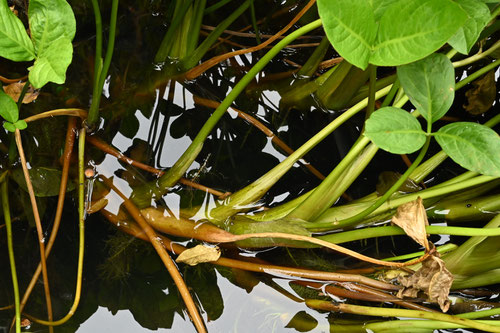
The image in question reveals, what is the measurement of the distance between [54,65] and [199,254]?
1.32 ft

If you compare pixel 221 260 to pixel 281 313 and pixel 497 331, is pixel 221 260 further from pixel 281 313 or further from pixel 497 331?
pixel 497 331

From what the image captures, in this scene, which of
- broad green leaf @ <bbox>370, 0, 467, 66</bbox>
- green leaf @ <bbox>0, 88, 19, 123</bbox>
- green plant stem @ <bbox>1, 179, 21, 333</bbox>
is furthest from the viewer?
green plant stem @ <bbox>1, 179, 21, 333</bbox>

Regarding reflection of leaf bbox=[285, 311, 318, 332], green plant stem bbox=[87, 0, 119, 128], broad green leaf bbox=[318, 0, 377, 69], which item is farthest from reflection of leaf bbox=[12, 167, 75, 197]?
broad green leaf bbox=[318, 0, 377, 69]

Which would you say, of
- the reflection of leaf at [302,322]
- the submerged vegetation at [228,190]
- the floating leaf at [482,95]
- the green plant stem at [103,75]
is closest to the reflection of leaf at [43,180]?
the submerged vegetation at [228,190]

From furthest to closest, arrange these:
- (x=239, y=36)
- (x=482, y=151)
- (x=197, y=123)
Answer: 1. (x=239, y=36)
2. (x=197, y=123)
3. (x=482, y=151)

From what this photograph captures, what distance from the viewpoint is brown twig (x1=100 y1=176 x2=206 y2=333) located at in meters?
0.86

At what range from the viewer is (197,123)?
1.06 m

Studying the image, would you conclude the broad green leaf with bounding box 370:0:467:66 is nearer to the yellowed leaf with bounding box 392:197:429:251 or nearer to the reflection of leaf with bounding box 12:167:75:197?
the yellowed leaf with bounding box 392:197:429:251

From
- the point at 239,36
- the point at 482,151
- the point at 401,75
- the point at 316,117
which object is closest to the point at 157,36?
the point at 239,36

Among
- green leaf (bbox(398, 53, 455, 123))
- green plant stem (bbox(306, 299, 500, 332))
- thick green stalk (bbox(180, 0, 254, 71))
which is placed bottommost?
green plant stem (bbox(306, 299, 500, 332))

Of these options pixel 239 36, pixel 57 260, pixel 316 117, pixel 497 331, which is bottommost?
pixel 497 331

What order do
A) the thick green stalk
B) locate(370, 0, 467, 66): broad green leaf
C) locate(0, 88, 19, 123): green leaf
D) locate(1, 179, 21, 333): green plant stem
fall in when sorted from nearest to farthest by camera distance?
1. locate(370, 0, 467, 66): broad green leaf
2. locate(0, 88, 19, 123): green leaf
3. locate(1, 179, 21, 333): green plant stem
4. the thick green stalk

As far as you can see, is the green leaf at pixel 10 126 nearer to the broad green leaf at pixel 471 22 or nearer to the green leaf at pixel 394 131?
the green leaf at pixel 394 131

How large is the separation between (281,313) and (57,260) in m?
0.42
